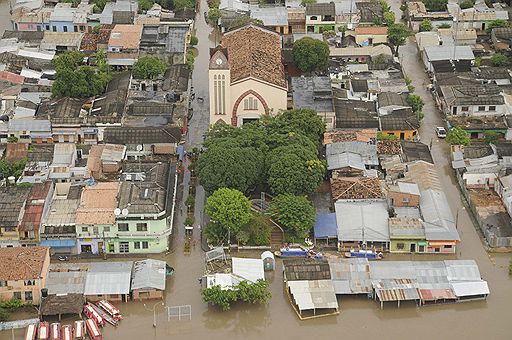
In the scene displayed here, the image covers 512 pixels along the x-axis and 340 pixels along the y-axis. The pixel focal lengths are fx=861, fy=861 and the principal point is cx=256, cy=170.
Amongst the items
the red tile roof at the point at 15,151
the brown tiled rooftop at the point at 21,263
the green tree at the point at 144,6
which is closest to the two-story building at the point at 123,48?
the green tree at the point at 144,6

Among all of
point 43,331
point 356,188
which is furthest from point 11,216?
point 356,188

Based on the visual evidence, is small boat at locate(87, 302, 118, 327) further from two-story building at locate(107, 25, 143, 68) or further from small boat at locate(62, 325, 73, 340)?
two-story building at locate(107, 25, 143, 68)

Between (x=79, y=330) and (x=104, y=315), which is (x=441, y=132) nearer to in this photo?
(x=104, y=315)

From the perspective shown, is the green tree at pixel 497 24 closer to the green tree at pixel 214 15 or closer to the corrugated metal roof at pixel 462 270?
the green tree at pixel 214 15

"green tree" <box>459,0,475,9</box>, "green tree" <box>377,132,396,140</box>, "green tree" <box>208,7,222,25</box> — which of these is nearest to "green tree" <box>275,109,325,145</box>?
"green tree" <box>377,132,396,140</box>

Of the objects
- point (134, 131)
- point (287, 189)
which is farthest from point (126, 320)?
point (134, 131)

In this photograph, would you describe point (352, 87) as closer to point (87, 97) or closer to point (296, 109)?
point (296, 109)
